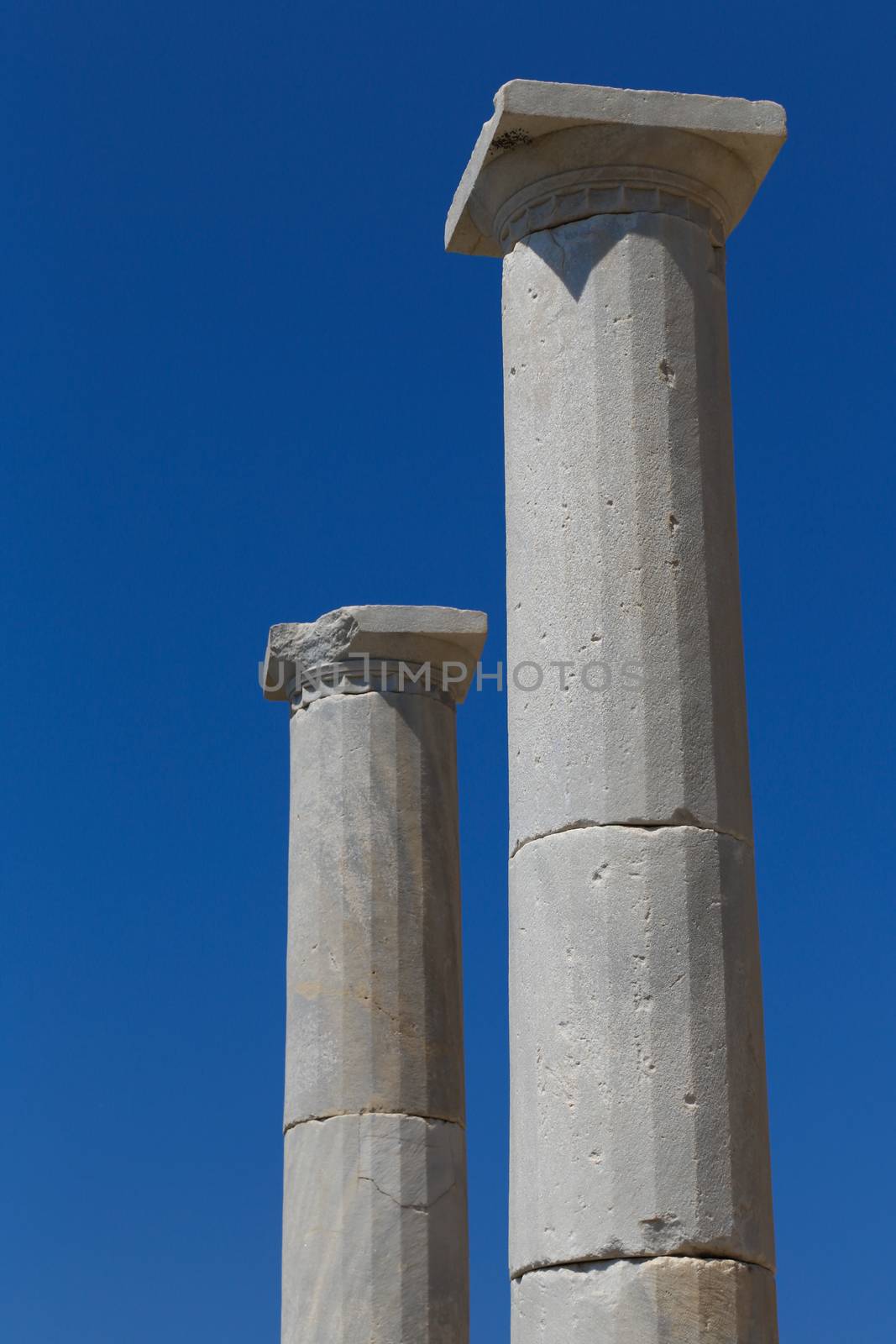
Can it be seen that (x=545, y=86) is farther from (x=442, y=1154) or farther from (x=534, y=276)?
(x=442, y=1154)

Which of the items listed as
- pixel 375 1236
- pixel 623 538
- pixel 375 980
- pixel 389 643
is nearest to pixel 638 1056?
pixel 623 538

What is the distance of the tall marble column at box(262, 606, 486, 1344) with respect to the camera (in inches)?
936

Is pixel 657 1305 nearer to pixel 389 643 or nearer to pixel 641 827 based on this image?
pixel 641 827

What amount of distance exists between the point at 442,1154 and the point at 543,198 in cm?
1211

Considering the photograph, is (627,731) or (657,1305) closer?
(657,1305)

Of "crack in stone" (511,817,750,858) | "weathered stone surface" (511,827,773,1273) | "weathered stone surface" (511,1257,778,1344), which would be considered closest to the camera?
"weathered stone surface" (511,1257,778,1344)

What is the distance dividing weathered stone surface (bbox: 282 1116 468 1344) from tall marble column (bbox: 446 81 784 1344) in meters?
9.19

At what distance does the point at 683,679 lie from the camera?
588 inches

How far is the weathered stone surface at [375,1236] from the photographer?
23484mm

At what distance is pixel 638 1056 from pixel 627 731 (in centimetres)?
217

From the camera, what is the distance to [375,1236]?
2372 cm

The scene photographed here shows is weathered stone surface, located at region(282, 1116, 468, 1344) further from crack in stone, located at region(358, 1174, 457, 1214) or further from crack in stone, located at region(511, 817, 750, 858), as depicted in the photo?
crack in stone, located at region(511, 817, 750, 858)

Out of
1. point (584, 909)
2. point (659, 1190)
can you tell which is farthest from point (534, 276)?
point (659, 1190)

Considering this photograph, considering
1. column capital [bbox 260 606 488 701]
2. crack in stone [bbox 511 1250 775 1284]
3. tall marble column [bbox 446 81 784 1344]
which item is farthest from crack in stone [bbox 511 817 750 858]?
column capital [bbox 260 606 488 701]
